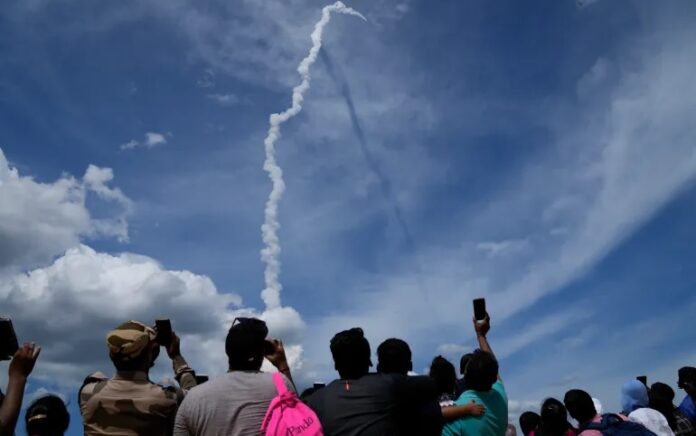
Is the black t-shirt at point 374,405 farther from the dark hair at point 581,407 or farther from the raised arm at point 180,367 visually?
the dark hair at point 581,407

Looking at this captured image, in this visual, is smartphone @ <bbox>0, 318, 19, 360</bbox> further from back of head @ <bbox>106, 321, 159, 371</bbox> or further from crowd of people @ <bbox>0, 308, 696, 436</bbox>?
back of head @ <bbox>106, 321, 159, 371</bbox>

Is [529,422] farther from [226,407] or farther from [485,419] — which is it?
[226,407]

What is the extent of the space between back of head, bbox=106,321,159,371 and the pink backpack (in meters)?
1.57

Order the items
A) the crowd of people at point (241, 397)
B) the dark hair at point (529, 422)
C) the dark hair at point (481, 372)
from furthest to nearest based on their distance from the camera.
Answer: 1. the dark hair at point (529, 422)
2. the dark hair at point (481, 372)
3. the crowd of people at point (241, 397)

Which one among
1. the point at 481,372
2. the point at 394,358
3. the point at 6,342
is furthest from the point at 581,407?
the point at 6,342

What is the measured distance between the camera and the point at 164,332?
7141 mm

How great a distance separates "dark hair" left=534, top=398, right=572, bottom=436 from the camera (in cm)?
840

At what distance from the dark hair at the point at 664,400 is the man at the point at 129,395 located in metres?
9.01

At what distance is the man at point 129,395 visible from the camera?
5832 millimetres

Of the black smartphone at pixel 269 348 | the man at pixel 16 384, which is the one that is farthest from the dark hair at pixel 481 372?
the man at pixel 16 384

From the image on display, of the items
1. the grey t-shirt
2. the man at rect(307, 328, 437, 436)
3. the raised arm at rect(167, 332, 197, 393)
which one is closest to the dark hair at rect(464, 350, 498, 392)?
the man at rect(307, 328, 437, 436)

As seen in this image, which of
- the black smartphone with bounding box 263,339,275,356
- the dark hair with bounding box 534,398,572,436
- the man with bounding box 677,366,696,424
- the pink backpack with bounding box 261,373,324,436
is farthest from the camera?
the man with bounding box 677,366,696,424

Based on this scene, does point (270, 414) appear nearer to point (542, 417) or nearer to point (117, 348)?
point (117, 348)

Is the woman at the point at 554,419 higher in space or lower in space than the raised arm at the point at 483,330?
lower
